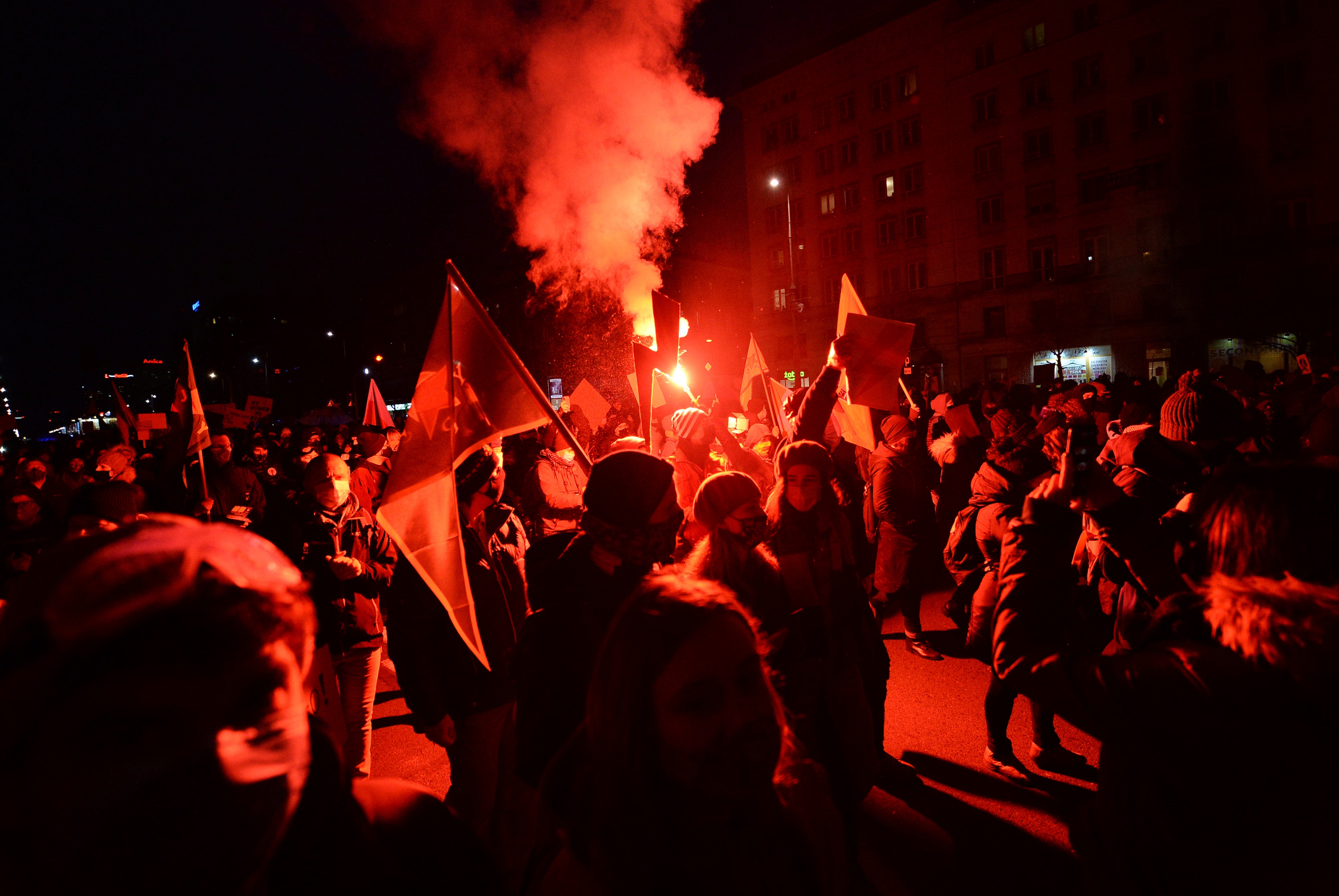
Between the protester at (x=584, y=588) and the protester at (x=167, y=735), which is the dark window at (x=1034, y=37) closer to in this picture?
the protester at (x=584, y=588)

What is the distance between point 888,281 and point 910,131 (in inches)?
360

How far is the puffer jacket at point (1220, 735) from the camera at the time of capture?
1397mm

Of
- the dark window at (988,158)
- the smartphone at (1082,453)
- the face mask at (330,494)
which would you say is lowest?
the face mask at (330,494)

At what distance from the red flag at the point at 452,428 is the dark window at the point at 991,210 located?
44.1 m

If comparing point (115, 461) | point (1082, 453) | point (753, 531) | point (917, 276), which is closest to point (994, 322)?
point (917, 276)

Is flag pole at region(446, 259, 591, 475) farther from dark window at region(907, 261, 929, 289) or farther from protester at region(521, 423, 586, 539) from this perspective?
dark window at region(907, 261, 929, 289)

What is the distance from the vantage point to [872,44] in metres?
43.3

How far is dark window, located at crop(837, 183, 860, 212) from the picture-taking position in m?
46.0

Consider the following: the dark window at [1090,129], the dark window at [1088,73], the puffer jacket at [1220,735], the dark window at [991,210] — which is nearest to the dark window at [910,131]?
the dark window at [991,210]

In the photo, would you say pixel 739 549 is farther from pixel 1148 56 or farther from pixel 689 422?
pixel 1148 56

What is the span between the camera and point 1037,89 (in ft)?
127

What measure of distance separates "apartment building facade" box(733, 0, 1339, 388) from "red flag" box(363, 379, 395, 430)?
31.5m

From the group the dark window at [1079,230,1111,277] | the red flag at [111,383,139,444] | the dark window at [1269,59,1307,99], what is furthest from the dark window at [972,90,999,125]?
the red flag at [111,383,139,444]

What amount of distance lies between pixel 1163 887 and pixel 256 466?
39.8ft
